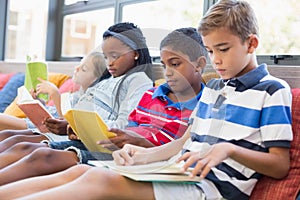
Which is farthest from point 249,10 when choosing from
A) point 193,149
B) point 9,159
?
point 9,159

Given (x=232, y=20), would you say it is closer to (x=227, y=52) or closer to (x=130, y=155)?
(x=227, y=52)

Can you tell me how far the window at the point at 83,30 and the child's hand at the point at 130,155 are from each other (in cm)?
188

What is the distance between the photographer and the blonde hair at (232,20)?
1172mm

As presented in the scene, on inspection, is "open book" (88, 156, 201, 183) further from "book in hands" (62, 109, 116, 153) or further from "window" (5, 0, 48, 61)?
"window" (5, 0, 48, 61)

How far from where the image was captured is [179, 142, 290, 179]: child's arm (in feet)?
3.31

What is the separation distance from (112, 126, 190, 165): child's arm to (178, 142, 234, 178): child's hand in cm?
13

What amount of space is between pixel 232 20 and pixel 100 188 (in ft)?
1.93

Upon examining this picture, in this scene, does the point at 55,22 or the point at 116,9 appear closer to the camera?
the point at 116,9

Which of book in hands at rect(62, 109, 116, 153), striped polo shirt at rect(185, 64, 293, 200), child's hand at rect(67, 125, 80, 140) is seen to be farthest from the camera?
child's hand at rect(67, 125, 80, 140)

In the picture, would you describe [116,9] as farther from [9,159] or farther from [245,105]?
[245,105]

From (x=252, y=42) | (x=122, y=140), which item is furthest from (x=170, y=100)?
(x=252, y=42)

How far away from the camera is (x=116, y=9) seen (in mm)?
2793

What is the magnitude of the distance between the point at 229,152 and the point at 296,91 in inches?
14.8

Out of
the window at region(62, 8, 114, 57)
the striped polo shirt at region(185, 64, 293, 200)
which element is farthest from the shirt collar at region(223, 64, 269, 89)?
the window at region(62, 8, 114, 57)
